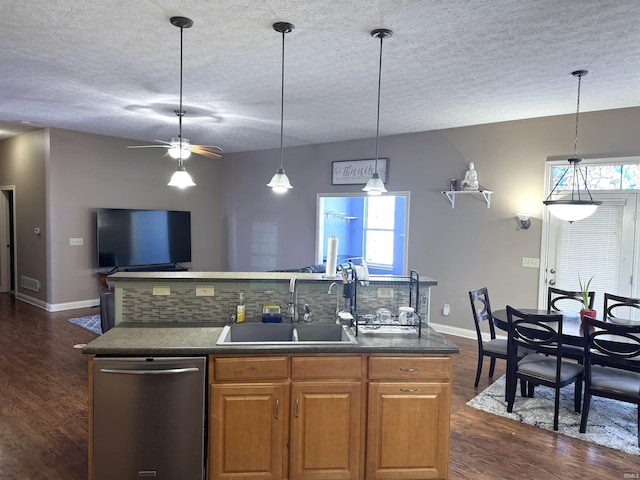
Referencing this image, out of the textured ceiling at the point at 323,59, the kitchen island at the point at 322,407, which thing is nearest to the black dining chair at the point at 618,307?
the textured ceiling at the point at 323,59

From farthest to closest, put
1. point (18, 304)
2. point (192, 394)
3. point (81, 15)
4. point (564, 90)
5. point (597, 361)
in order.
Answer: point (18, 304), point (564, 90), point (597, 361), point (81, 15), point (192, 394)

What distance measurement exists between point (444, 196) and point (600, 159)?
5.99 ft

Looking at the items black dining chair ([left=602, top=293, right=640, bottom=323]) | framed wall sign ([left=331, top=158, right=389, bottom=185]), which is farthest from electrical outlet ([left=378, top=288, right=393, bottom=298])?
framed wall sign ([left=331, top=158, right=389, bottom=185])

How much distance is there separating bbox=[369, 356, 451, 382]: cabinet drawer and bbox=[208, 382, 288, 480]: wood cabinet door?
53cm

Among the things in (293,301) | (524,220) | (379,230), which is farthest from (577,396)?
(379,230)

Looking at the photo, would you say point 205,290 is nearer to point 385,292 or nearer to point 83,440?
point 385,292

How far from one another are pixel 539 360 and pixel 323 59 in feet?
10.0

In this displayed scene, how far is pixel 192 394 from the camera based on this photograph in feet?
7.30

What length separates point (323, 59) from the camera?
130 inches

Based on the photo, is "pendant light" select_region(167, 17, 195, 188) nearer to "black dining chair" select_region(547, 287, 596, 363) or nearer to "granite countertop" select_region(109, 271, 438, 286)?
"granite countertop" select_region(109, 271, 438, 286)

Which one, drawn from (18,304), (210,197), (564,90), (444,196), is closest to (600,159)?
(564,90)

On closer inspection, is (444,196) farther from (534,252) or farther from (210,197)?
(210,197)

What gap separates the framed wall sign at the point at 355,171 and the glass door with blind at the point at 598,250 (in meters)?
2.38

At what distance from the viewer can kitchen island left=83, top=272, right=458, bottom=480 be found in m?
2.26
